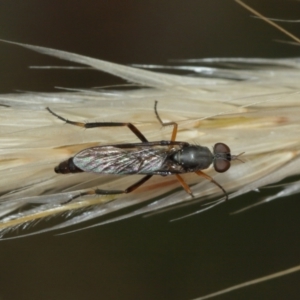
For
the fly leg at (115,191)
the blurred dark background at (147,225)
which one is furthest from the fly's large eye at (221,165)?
the blurred dark background at (147,225)

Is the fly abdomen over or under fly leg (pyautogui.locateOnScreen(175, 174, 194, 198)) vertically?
over

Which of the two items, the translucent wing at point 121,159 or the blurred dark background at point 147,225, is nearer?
the translucent wing at point 121,159

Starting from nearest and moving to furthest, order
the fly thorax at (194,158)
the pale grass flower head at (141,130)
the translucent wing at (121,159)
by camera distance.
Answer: the pale grass flower head at (141,130) → the translucent wing at (121,159) → the fly thorax at (194,158)

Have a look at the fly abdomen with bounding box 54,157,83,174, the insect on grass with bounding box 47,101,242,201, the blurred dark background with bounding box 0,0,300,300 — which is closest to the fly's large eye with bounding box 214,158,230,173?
the insect on grass with bounding box 47,101,242,201

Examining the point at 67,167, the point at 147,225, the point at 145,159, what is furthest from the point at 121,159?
the point at 147,225

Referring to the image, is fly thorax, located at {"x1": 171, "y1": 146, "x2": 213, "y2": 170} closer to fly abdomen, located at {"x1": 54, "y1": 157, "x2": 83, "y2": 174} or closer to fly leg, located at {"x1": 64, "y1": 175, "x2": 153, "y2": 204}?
fly leg, located at {"x1": 64, "y1": 175, "x2": 153, "y2": 204}

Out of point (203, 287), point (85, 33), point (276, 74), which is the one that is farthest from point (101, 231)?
point (276, 74)

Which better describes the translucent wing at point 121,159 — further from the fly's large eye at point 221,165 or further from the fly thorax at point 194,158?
the fly's large eye at point 221,165
